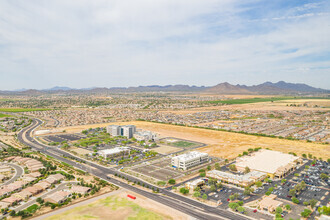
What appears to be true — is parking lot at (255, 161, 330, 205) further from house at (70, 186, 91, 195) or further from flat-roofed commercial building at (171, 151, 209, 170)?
house at (70, 186, 91, 195)

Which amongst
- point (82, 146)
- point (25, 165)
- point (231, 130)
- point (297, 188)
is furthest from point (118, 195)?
point (231, 130)

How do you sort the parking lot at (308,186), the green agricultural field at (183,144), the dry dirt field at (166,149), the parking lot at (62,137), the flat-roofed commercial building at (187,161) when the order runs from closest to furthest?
the parking lot at (308,186)
the flat-roofed commercial building at (187,161)
the dry dirt field at (166,149)
the green agricultural field at (183,144)
the parking lot at (62,137)

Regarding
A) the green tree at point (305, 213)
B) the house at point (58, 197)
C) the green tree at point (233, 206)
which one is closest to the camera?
the green tree at point (305, 213)

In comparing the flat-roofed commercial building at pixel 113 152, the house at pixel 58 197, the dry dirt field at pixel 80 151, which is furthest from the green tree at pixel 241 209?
the dry dirt field at pixel 80 151

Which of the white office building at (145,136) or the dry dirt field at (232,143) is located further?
the white office building at (145,136)

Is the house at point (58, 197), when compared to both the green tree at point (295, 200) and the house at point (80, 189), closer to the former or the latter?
the house at point (80, 189)

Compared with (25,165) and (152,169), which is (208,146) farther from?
(25,165)

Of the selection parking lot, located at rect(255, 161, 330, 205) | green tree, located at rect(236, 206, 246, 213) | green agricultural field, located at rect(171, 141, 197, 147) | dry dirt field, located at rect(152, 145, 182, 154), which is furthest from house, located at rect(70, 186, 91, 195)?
→ green agricultural field, located at rect(171, 141, 197, 147)
